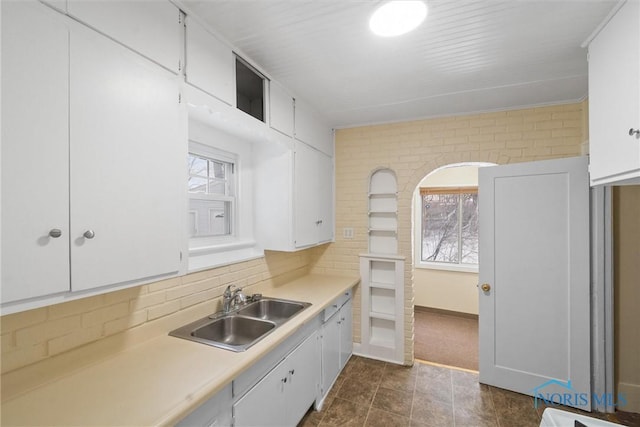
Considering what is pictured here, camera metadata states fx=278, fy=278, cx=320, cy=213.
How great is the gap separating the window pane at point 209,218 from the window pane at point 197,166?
196 millimetres

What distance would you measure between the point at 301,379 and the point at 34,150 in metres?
1.85

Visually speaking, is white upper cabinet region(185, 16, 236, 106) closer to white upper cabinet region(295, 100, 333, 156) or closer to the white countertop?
white upper cabinet region(295, 100, 333, 156)

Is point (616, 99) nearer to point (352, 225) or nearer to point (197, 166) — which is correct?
point (352, 225)

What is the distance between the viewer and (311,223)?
8.64 feet

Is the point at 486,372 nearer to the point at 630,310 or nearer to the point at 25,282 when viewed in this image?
the point at 630,310

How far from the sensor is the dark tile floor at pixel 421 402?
2070 millimetres

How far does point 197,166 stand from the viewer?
1.97m

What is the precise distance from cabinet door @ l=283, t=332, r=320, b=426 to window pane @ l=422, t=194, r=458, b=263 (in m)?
3.00

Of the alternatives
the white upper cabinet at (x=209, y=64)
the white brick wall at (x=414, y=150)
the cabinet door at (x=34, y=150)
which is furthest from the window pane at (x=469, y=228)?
the cabinet door at (x=34, y=150)

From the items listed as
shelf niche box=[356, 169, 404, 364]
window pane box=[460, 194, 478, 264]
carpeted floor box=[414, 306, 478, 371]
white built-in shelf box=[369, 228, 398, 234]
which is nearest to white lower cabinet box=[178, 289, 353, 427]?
shelf niche box=[356, 169, 404, 364]

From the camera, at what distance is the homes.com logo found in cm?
215

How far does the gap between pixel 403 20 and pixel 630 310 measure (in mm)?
2743

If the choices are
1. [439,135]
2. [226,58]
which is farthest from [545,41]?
[226,58]

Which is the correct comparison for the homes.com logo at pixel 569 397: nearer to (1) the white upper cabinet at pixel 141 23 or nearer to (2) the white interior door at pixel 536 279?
(2) the white interior door at pixel 536 279
